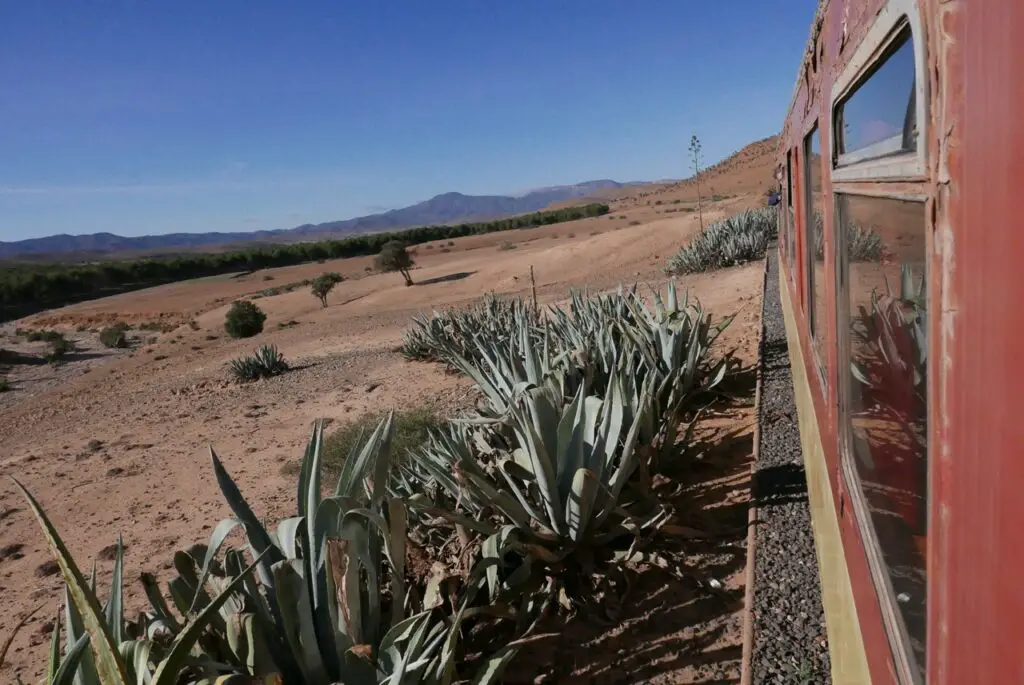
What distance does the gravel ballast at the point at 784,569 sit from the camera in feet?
8.50

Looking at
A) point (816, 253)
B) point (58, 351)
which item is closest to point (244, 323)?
point (58, 351)

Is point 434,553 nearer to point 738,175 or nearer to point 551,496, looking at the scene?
point 551,496

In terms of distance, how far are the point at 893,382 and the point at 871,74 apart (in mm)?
590

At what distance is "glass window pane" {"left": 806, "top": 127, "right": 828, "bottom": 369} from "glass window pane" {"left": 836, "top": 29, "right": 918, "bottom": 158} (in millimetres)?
846

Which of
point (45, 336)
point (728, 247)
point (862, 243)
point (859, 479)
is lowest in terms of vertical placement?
point (45, 336)

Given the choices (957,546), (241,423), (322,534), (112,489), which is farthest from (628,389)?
(241,423)

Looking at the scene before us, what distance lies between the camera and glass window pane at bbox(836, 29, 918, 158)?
1091 millimetres

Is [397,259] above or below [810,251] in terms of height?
→ below

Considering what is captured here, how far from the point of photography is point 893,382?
1413 millimetres

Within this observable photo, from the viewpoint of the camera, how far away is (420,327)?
11.4 meters

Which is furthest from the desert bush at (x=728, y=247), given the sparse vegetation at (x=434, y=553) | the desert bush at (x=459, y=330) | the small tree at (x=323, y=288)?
the small tree at (x=323, y=288)

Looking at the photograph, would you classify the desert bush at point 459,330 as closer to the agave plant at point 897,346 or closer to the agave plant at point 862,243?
the agave plant at point 862,243

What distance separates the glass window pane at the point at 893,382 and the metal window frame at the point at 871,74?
0.06m

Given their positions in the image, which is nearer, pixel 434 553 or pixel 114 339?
pixel 434 553
